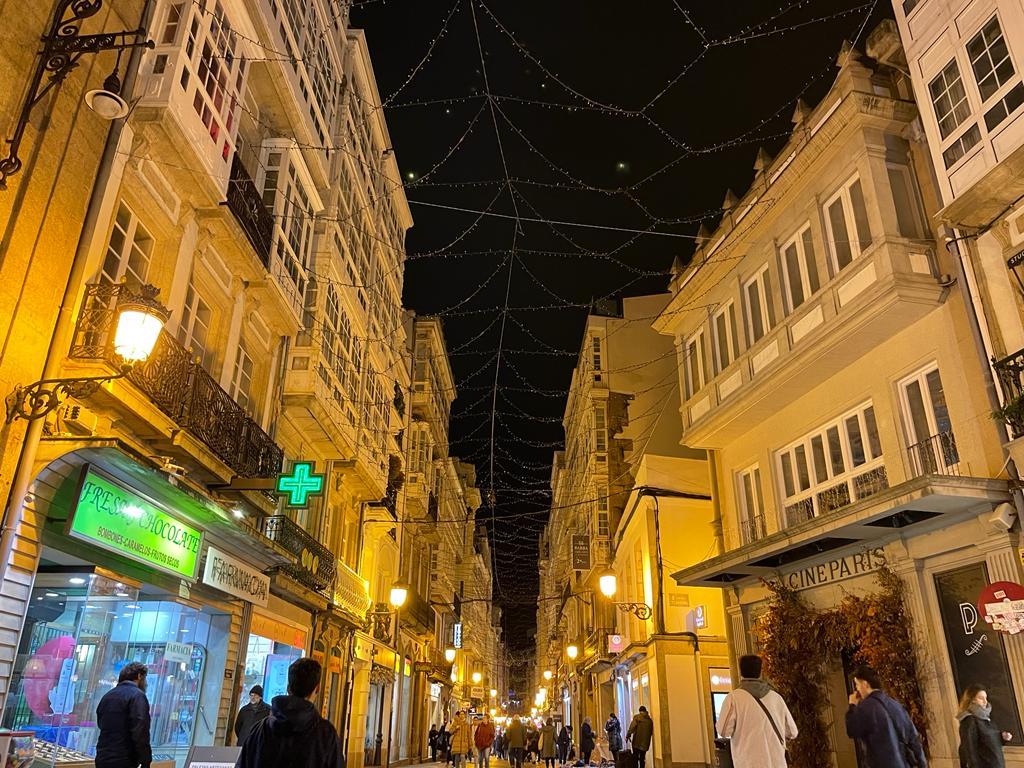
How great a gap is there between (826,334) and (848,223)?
1953 millimetres

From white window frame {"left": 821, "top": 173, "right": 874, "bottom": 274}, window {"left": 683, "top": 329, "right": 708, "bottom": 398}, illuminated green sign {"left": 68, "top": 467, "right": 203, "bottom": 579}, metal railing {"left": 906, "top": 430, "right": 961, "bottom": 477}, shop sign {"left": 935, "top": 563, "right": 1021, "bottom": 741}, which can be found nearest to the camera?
illuminated green sign {"left": 68, "top": 467, "right": 203, "bottom": 579}

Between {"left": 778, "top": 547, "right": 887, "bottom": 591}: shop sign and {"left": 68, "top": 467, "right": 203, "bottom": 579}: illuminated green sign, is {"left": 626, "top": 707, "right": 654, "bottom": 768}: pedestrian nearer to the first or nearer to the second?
{"left": 778, "top": 547, "right": 887, "bottom": 591}: shop sign

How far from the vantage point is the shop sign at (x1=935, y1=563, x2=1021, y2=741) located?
9039 millimetres

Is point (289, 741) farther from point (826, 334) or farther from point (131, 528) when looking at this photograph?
point (826, 334)

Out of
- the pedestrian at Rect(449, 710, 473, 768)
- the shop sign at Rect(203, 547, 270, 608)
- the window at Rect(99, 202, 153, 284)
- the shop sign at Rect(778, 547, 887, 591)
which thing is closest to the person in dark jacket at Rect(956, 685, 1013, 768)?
the shop sign at Rect(778, 547, 887, 591)

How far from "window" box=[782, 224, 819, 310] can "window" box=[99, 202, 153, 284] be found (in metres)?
10.9

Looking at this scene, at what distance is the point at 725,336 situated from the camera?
16281mm

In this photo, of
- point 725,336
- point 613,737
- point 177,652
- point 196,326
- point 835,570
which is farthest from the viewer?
point 613,737

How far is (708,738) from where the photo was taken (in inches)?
757

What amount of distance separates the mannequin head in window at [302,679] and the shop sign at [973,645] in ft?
29.3

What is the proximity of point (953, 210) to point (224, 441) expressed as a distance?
35.9ft

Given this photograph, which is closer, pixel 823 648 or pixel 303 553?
pixel 823 648

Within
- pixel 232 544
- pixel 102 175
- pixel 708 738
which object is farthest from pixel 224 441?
pixel 708 738

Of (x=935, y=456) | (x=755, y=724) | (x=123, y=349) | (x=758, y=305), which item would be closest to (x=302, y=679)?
(x=755, y=724)
